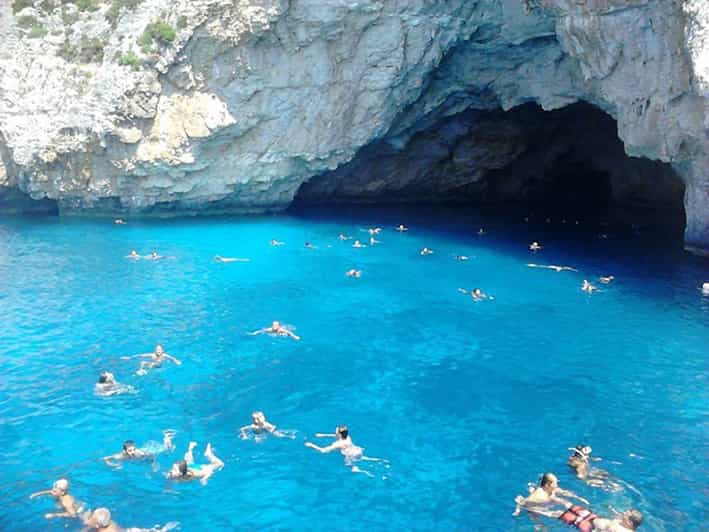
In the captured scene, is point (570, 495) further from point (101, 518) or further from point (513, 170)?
point (513, 170)

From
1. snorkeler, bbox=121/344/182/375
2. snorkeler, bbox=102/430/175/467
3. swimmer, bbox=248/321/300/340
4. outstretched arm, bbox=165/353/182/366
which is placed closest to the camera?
snorkeler, bbox=102/430/175/467

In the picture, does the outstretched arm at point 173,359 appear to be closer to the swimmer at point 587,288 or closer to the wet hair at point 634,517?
the wet hair at point 634,517

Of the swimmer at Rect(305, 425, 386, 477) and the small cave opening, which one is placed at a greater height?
the small cave opening

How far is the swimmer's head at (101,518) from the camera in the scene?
11.8 metres

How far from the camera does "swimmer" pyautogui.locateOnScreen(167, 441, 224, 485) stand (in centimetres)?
1382

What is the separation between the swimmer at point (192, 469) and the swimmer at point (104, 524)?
154 cm

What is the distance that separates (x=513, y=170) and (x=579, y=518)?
42.8 m

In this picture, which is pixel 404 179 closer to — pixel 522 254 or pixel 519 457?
pixel 522 254

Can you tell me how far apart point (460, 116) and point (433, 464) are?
33.5 meters

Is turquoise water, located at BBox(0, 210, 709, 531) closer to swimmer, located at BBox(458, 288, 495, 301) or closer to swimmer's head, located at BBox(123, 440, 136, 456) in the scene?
swimmer's head, located at BBox(123, 440, 136, 456)

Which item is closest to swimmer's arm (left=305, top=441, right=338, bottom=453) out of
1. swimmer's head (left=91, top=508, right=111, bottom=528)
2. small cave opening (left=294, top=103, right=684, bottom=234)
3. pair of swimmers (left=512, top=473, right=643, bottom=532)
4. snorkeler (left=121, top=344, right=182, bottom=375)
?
pair of swimmers (left=512, top=473, right=643, bottom=532)

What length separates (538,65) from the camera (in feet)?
119

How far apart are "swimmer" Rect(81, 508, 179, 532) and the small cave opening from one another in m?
34.5

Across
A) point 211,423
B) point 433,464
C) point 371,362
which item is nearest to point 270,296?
point 371,362
